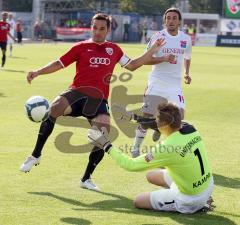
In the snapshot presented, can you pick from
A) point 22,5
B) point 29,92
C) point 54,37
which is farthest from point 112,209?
point 22,5

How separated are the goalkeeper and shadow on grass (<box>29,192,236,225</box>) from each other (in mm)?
88

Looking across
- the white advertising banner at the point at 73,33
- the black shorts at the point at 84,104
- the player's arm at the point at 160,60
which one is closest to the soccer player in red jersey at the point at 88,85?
the black shorts at the point at 84,104

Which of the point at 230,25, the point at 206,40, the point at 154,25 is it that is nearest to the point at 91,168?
the point at 206,40

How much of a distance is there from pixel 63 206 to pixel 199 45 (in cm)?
5832

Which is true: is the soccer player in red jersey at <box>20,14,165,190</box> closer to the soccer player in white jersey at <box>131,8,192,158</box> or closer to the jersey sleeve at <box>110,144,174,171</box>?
the jersey sleeve at <box>110,144,174,171</box>

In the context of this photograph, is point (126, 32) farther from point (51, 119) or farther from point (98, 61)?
point (51, 119)

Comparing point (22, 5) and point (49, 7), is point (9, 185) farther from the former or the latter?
point (22, 5)

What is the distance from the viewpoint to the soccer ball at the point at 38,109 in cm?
840

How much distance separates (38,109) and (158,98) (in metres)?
2.47

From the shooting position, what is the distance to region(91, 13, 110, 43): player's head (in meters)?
8.41

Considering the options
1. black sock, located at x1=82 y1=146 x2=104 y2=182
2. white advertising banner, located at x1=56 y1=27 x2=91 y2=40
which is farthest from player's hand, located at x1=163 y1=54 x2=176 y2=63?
white advertising banner, located at x1=56 y1=27 x2=91 y2=40

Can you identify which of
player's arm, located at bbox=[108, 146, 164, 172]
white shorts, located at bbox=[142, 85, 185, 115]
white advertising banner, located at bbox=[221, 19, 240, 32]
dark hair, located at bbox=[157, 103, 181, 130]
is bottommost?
white advertising banner, located at bbox=[221, 19, 240, 32]

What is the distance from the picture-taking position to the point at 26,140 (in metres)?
11.6

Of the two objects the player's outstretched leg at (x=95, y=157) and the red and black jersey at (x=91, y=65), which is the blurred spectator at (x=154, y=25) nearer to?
the red and black jersey at (x=91, y=65)
